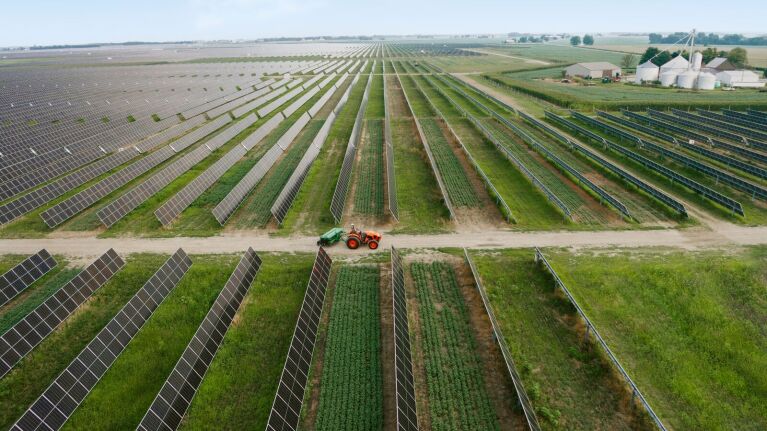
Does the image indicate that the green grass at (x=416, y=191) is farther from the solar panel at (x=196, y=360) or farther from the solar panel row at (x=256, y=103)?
the solar panel row at (x=256, y=103)

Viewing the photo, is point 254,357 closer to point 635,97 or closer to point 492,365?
point 492,365

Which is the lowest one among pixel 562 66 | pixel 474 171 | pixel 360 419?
pixel 360 419

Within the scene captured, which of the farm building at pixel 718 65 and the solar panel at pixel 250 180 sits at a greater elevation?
the farm building at pixel 718 65

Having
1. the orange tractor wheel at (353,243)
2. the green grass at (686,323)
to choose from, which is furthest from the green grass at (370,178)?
the green grass at (686,323)

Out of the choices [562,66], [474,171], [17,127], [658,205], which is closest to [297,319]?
[474,171]

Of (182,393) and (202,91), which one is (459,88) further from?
(182,393)

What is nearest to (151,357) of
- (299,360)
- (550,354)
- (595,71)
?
(299,360)

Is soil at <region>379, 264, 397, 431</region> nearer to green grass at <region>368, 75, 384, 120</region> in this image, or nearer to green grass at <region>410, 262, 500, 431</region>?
green grass at <region>410, 262, 500, 431</region>
